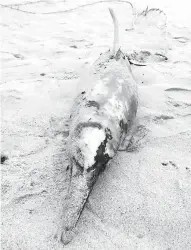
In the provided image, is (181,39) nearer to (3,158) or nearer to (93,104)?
(93,104)

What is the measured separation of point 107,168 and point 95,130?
24 centimetres

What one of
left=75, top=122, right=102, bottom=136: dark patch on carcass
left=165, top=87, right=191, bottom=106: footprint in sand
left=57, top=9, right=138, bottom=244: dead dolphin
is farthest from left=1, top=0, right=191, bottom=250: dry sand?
left=75, top=122, right=102, bottom=136: dark patch on carcass

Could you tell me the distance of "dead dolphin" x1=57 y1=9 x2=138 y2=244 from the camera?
1.09 metres

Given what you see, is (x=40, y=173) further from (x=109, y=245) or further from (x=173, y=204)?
(x=173, y=204)

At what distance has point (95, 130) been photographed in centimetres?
125

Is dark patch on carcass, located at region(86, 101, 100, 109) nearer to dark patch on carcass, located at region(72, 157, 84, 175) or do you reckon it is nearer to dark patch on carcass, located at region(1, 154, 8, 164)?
dark patch on carcass, located at region(72, 157, 84, 175)

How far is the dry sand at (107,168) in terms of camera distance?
1.11m

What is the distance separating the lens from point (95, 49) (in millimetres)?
2900

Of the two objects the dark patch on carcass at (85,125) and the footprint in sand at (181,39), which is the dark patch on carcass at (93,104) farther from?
the footprint in sand at (181,39)

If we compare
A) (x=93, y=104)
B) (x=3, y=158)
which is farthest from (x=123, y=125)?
(x=3, y=158)

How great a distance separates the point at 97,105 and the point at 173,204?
615mm

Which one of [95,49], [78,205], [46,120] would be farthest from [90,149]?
[95,49]

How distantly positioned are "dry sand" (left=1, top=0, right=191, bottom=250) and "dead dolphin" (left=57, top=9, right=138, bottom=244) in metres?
0.11

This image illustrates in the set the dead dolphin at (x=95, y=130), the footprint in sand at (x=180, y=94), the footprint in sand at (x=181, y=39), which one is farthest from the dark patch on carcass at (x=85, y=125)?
the footprint in sand at (x=181, y=39)
